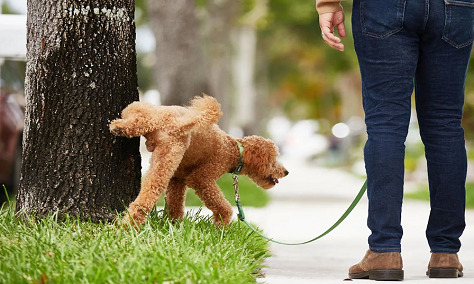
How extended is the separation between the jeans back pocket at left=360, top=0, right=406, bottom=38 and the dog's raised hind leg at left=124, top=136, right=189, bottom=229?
3.77 feet

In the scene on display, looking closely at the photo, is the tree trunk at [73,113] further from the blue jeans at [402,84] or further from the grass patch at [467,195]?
the grass patch at [467,195]

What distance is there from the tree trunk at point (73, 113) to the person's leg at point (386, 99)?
57.0 inches

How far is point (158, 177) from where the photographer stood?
396 centimetres

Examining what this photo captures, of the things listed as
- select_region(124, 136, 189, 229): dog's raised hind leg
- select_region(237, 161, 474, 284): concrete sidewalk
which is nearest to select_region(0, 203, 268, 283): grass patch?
select_region(124, 136, 189, 229): dog's raised hind leg

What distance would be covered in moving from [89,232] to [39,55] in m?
1.07

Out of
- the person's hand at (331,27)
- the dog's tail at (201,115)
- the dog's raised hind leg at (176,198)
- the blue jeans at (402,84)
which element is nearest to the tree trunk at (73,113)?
the dog's raised hind leg at (176,198)

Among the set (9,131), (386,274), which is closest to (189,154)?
(386,274)

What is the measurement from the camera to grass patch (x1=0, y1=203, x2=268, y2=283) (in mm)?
3064

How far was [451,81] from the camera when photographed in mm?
3842

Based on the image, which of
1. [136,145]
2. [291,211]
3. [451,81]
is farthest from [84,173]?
[291,211]

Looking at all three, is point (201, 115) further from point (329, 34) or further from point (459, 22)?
point (459, 22)

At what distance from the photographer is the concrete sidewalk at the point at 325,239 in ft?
14.0

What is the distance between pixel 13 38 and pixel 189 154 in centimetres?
237

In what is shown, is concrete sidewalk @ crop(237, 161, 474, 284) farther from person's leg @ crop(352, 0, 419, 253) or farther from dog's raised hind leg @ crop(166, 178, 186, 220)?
dog's raised hind leg @ crop(166, 178, 186, 220)
